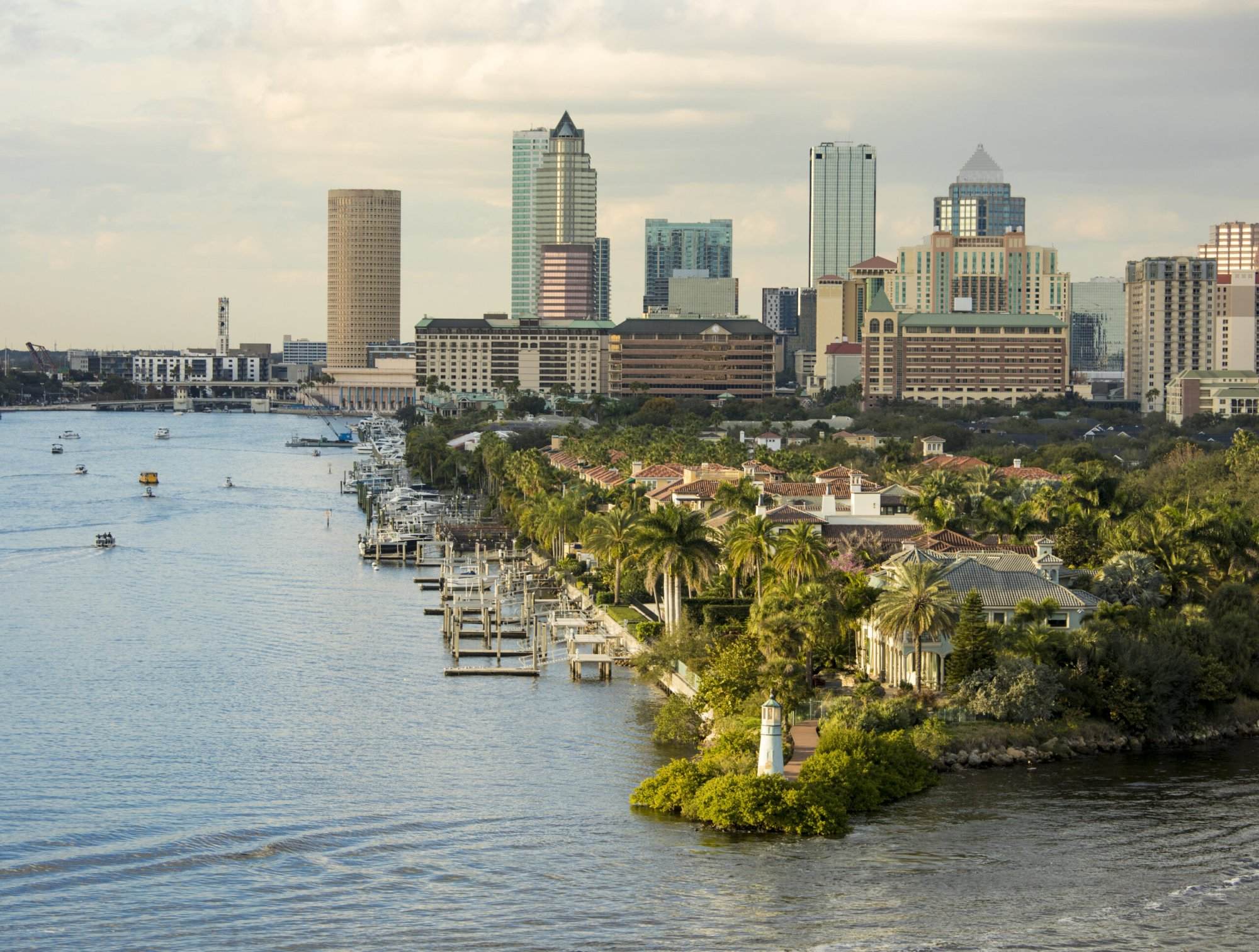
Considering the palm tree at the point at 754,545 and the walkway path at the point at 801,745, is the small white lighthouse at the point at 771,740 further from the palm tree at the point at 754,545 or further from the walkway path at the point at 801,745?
the palm tree at the point at 754,545

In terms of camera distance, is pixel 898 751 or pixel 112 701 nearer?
pixel 898 751

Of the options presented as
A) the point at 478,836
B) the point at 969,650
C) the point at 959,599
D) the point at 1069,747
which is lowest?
the point at 478,836

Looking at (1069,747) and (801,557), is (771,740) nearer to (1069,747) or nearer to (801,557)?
(1069,747)

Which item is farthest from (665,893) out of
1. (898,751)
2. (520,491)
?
(520,491)

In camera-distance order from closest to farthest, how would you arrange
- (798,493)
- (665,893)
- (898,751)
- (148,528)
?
(665,893), (898,751), (798,493), (148,528)

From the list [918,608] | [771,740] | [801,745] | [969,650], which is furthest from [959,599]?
[771,740]

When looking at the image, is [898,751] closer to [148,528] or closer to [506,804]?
[506,804]

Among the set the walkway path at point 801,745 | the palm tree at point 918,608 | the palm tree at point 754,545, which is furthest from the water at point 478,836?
the palm tree at point 754,545
